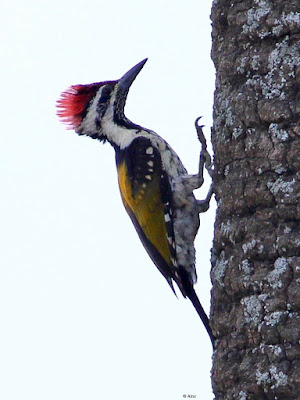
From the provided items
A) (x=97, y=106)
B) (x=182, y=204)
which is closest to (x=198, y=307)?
(x=182, y=204)

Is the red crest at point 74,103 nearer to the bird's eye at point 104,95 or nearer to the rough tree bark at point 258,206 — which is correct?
the bird's eye at point 104,95

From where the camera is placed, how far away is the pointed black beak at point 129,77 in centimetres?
450

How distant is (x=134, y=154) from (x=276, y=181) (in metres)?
1.70

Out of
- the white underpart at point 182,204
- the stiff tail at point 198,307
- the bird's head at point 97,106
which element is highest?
the bird's head at point 97,106

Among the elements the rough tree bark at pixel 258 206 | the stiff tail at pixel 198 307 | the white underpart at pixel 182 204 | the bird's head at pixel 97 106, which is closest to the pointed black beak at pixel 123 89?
the bird's head at pixel 97 106

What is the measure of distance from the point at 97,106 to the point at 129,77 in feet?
0.85

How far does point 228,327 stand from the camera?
2.58 meters

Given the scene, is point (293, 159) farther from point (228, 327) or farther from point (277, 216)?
point (228, 327)

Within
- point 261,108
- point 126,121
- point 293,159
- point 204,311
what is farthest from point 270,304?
point 126,121

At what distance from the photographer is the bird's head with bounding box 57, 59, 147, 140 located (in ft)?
14.7

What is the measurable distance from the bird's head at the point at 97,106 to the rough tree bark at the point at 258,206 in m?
1.63

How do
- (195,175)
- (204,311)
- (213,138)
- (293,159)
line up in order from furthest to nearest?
(195,175) → (204,311) → (213,138) → (293,159)

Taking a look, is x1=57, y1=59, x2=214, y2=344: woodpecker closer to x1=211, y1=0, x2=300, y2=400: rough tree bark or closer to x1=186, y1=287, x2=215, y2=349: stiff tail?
x1=186, y1=287, x2=215, y2=349: stiff tail

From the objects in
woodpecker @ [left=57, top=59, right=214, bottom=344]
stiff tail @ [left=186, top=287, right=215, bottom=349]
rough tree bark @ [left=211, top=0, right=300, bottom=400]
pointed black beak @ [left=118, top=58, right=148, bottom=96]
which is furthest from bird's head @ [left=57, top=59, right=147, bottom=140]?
rough tree bark @ [left=211, top=0, right=300, bottom=400]
